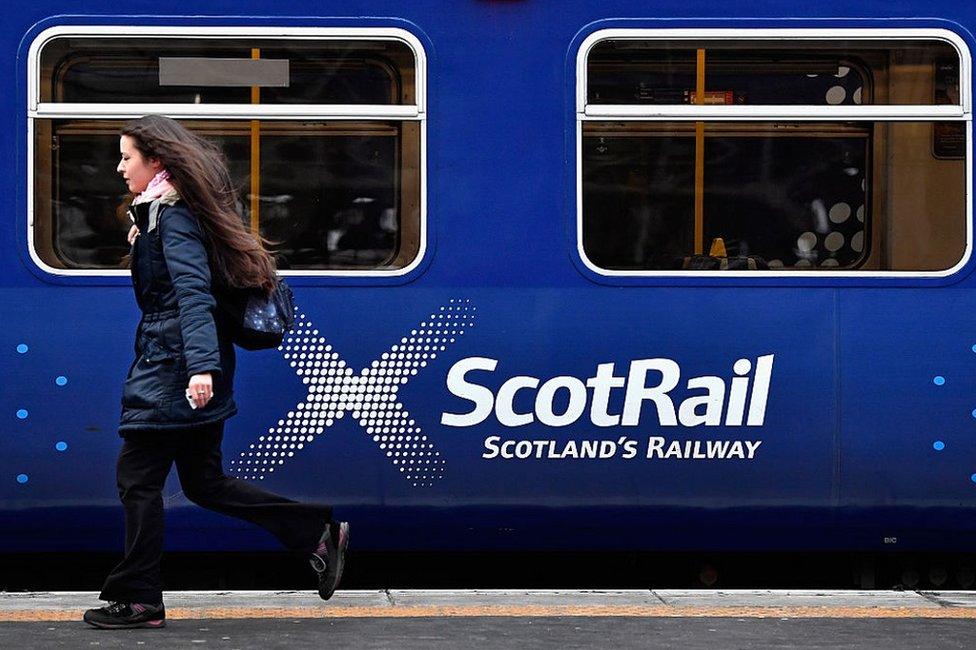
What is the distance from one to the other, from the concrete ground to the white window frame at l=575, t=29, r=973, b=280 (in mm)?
1147

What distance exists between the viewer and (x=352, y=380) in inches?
259

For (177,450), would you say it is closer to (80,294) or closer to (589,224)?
(80,294)

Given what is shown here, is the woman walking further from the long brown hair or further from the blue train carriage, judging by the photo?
the blue train carriage

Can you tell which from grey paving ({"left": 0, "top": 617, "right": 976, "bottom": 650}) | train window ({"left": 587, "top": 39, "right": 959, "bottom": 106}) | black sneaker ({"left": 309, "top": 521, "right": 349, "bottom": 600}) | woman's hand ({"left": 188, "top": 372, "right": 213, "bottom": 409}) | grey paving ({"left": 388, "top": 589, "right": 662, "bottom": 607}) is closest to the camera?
woman's hand ({"left": 188, "top": 372, "right": 213, "bottom": 409})

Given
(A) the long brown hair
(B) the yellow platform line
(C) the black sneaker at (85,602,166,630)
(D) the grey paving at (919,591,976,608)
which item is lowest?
(D) the grey paving at (919,591,976,608)

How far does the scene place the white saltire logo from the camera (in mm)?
6566

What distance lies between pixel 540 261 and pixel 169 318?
163 centimetres

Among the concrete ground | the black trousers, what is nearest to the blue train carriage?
the concrete ground

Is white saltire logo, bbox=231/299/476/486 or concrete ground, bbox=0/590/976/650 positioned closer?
concrete ground, bbox=0/590/976/650

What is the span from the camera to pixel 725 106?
6.63 m

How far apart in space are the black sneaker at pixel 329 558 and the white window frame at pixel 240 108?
1.08 meters

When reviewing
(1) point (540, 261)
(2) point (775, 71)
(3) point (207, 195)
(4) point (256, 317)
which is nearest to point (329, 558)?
(4) point (256, 317)

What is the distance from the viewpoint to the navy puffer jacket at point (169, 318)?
536 cm

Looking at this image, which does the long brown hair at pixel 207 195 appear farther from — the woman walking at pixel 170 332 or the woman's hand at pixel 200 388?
the woman's hand at pixel 200 388
